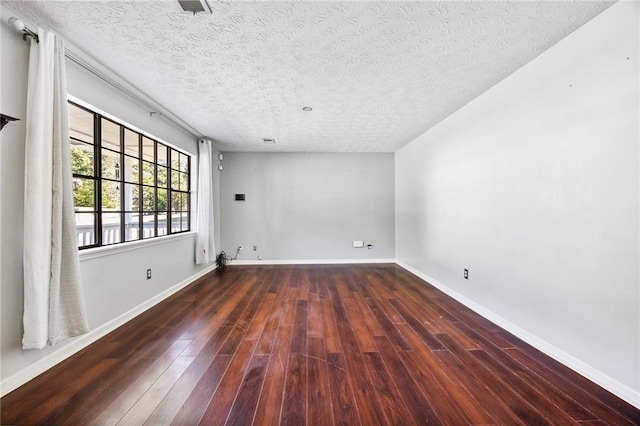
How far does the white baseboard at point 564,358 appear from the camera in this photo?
1407mm

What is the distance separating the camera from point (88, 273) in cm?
205

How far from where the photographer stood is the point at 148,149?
3006mm

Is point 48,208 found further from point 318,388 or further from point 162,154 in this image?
point 318,388

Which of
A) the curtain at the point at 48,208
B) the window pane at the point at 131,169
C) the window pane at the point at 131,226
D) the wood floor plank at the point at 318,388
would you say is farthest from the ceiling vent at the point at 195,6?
the wood floor plank at the point at 318,388

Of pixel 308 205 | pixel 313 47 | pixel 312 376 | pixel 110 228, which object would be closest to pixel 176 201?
pixel 110 228

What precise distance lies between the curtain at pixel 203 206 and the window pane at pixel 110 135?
4.86 ft

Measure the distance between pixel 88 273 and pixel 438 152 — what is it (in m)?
4.29

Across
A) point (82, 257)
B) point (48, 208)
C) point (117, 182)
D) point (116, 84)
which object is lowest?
point (82, 257)

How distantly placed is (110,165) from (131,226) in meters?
0.70

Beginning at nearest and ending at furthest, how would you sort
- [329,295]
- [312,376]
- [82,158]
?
1. [312,376]
2. [82,158]
3. [329,295]

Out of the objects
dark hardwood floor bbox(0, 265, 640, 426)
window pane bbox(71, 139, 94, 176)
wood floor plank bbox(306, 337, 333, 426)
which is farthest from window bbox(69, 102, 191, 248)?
wood floor plank bbox(306, 337, 333, 426)

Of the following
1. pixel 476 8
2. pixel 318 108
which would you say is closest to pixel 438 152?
pixel 318 108

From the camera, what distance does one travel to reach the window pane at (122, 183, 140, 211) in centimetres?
262

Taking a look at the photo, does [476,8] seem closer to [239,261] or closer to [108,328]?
[108,328]
